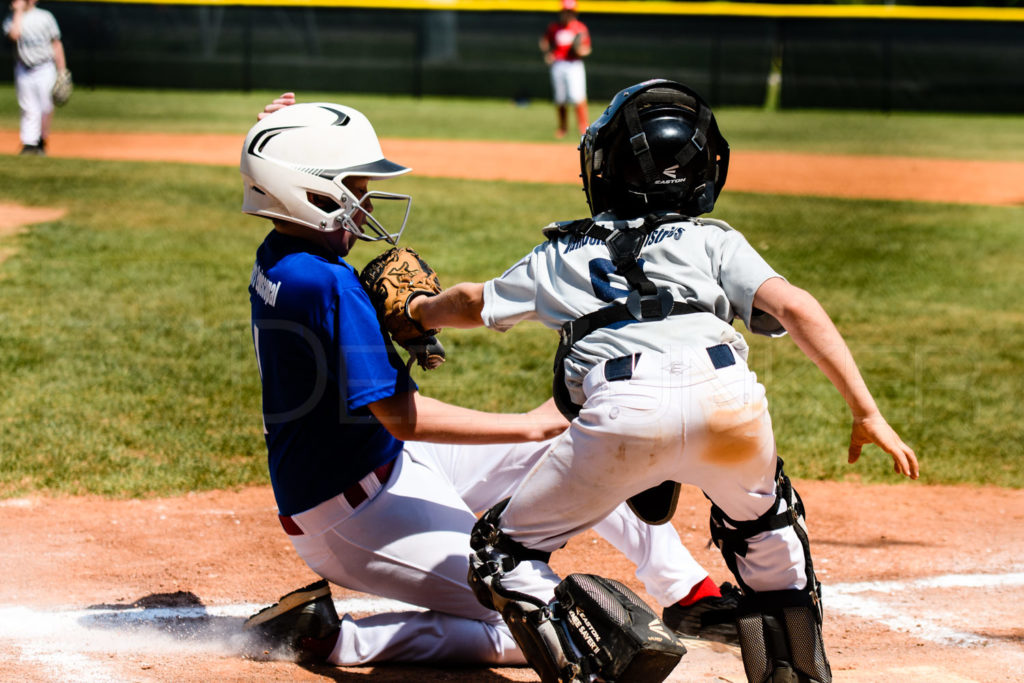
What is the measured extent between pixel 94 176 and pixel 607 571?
434 inches

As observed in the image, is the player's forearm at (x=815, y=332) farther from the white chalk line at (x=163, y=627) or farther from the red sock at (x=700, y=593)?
the white chalk line at (x=163, y=627)

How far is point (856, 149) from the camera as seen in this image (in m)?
19.2

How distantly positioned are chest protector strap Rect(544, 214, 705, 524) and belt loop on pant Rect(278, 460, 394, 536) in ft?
2.24

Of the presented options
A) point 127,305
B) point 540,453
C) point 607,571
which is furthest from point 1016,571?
point 127,305

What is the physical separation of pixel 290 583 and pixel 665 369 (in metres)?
2.17

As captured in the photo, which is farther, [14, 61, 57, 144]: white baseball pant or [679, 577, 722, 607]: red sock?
[14, 61, 57, 144]: white baseball pant

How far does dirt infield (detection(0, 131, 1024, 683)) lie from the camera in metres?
3.35

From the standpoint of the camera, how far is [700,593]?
355cm

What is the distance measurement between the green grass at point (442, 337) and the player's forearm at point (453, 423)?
8.10ft

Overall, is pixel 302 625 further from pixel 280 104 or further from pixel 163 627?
pixel 280 104

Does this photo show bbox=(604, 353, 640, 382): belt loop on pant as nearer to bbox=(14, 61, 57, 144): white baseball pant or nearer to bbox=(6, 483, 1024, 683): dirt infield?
bbox=(6, 483, 1024, 683): dirt infield

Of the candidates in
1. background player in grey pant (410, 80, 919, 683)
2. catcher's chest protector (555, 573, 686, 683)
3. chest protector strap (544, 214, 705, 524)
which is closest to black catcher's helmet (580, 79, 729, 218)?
background player in grey pant (410, 80, 919, 683)

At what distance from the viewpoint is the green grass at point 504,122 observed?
64.0ft

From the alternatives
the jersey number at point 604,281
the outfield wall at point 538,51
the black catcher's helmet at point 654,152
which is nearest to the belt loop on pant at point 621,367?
the jersey number at point 604,281
